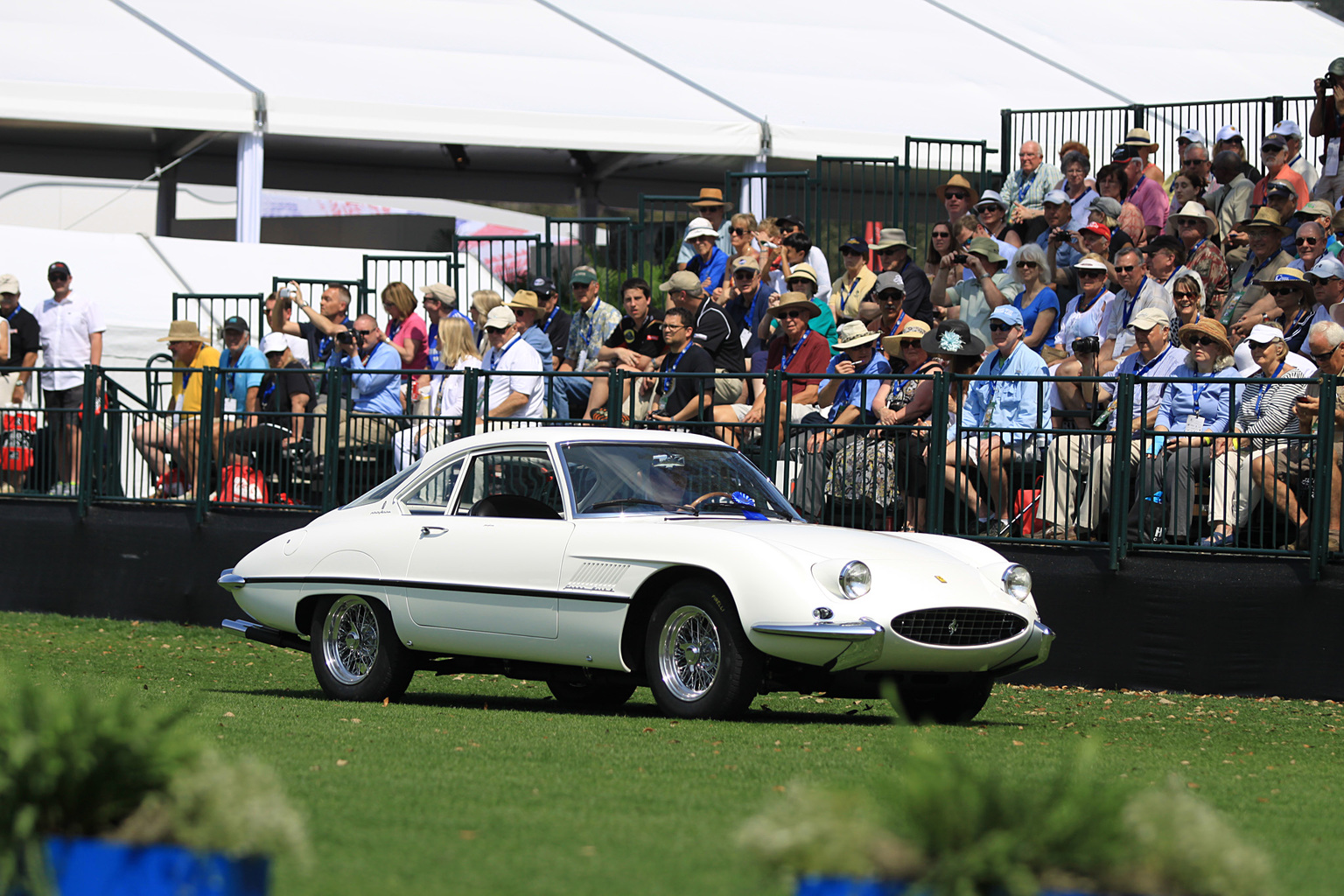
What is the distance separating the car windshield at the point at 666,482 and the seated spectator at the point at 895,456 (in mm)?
2528

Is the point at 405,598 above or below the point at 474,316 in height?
below

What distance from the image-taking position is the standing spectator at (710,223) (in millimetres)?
18478

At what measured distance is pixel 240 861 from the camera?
3.79 metres

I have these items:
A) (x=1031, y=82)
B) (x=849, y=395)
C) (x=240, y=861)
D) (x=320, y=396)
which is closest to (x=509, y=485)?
(x=849, y=395)

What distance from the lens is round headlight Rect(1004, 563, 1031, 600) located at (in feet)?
32.6

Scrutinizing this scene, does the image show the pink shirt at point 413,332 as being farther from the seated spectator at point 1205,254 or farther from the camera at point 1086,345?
the seated spectator at point 1205,254

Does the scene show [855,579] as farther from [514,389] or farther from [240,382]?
[240,382]

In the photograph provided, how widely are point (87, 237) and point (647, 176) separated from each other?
29.2ft

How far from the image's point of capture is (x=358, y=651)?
10961 millimetres

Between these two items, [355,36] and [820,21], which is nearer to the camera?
[355,36]

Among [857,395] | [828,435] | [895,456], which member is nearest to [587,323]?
[857,395]

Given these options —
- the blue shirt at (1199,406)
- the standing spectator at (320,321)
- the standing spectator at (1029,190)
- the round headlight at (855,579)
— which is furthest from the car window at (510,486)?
the standing spectator at (1029,190)

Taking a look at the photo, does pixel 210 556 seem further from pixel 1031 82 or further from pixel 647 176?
pixel 1031 82

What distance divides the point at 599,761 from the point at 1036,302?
939 cm
